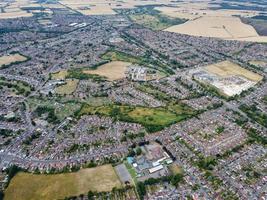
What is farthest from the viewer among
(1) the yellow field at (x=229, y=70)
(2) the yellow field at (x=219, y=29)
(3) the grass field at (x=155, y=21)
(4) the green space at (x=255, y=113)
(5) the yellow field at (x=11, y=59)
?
(3) the grass field at (x=155, y=21)

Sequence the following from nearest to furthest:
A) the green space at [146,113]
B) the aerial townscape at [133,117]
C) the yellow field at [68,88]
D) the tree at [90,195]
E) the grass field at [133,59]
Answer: the tree at [90,195], the aerial townscape at [133,117], the green space at [146,113], the yellow field at [68,88], the grass field at [133,59]

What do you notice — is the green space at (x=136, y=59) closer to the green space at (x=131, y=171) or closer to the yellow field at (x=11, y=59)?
the yellow field at (x=11, y=59)

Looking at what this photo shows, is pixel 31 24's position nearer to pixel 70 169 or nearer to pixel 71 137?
pixel 71 137

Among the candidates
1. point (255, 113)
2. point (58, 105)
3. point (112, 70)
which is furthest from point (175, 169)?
point (112, 70)

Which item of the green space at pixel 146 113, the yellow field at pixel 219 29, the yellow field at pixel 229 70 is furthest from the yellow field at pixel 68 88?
the yellow field at pixel 219 29

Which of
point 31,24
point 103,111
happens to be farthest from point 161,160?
point 31,24
